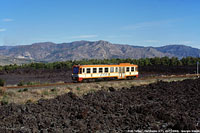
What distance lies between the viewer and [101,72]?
3972 cm

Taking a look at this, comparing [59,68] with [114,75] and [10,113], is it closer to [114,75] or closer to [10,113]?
[114,75]

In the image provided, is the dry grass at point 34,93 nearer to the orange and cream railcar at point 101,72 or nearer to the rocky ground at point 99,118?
the orange and cream railcar at point 101,72

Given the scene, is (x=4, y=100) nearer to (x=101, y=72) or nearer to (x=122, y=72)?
(x=101, y=72)

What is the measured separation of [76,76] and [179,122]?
1016 inches

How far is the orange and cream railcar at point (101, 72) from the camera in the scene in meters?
37.7

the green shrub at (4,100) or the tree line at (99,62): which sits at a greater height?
the tree line at (99,62)

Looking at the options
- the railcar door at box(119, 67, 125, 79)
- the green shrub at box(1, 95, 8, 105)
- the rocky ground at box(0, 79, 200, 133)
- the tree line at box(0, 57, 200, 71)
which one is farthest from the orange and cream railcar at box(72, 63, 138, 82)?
the tree line at box(0, 57, 200, 71)

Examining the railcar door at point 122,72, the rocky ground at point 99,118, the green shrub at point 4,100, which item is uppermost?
the railcar door at point 122,72

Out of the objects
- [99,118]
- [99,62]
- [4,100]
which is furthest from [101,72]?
[99,62]

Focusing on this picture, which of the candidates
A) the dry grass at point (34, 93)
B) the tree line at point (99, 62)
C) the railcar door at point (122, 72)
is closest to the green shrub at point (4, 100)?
the dry grass at point (34, 93)

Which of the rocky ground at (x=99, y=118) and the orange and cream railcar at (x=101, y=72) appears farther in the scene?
the orange and cream railcar at (x=101, y=72)

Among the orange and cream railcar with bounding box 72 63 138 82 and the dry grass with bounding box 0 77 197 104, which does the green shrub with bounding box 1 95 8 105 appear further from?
the orange and cream railcar with bounding box 72 63 138 82

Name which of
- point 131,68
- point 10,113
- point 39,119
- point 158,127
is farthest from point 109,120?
point 131,68

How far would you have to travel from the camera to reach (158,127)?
515 inches
